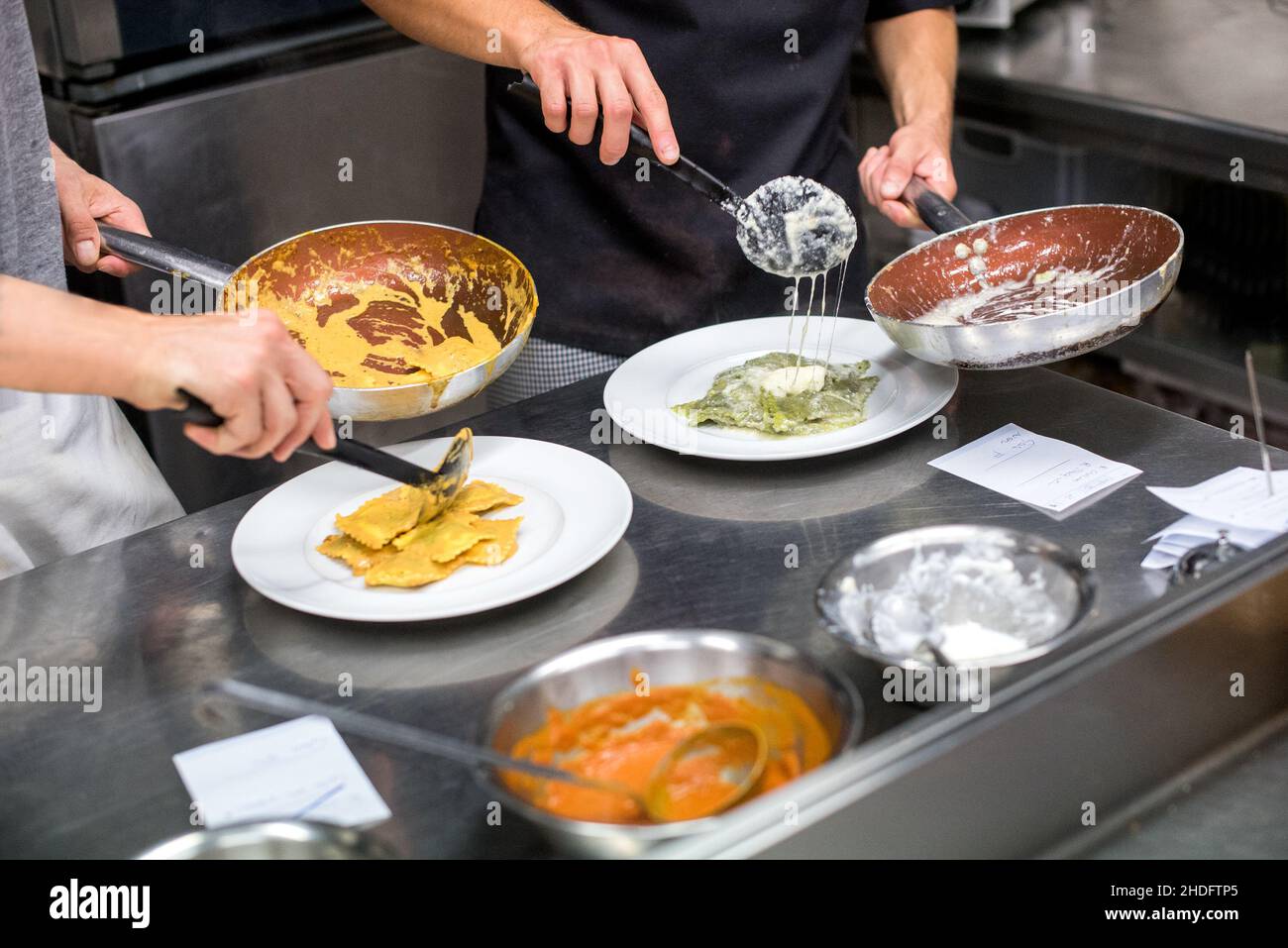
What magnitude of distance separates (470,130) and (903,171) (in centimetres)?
129

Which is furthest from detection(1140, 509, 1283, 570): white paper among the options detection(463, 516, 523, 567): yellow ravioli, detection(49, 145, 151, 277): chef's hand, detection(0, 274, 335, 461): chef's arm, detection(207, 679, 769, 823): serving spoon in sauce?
detection(49, 145, 151, 277): chef's hand

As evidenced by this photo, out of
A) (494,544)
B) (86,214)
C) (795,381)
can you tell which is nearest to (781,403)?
(795,381)

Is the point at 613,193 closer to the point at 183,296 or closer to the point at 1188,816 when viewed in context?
the point at 183,296

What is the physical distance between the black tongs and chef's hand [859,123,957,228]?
718 millimetres

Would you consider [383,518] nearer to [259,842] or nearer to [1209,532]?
[259,842]

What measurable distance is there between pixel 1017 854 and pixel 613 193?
1.20 m

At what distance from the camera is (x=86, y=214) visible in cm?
169

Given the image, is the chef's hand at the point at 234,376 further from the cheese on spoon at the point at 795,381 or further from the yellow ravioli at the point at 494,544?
the cheese on spoon at the point at 795,381

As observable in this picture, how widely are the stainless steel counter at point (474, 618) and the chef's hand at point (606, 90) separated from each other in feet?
1.19

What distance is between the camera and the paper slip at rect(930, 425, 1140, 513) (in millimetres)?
1453

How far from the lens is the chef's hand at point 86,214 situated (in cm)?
168

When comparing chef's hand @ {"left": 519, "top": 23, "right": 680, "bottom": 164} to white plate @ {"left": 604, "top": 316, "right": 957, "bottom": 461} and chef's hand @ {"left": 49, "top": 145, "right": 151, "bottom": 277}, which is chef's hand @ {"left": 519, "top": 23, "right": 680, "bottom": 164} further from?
chef's hand @ {"left": 49, "top": 145, "right": 151, "bottom": 277}

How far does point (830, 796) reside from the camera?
3.21ft

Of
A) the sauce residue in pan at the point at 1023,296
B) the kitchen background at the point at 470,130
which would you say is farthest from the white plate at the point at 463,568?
the kitchen background at the point at 470,130
